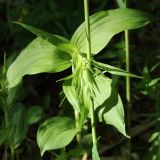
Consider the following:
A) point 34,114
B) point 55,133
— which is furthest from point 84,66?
point 34,114

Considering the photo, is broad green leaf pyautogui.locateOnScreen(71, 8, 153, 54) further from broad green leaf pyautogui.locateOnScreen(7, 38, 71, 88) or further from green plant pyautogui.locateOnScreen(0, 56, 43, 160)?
green plant pyautogui.locateOnScreen(0, 56, 43, 160)

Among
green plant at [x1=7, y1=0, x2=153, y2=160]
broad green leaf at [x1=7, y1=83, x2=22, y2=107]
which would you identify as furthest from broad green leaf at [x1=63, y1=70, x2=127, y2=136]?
broad green leaf at [x1=7, y1=83, x2=22, y2=107]

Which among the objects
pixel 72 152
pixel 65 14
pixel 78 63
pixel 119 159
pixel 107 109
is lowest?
pixel 119 159

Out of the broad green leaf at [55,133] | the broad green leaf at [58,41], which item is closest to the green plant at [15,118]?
the broad green leaf at [55,133]

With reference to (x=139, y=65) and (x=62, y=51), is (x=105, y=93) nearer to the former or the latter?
(x=62, y=51)

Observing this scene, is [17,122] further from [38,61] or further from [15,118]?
[38,61]

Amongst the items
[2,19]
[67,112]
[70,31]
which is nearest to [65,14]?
[70,31]

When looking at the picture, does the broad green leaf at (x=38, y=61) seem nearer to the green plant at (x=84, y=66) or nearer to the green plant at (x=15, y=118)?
the green plant at (x=84, y=66)
